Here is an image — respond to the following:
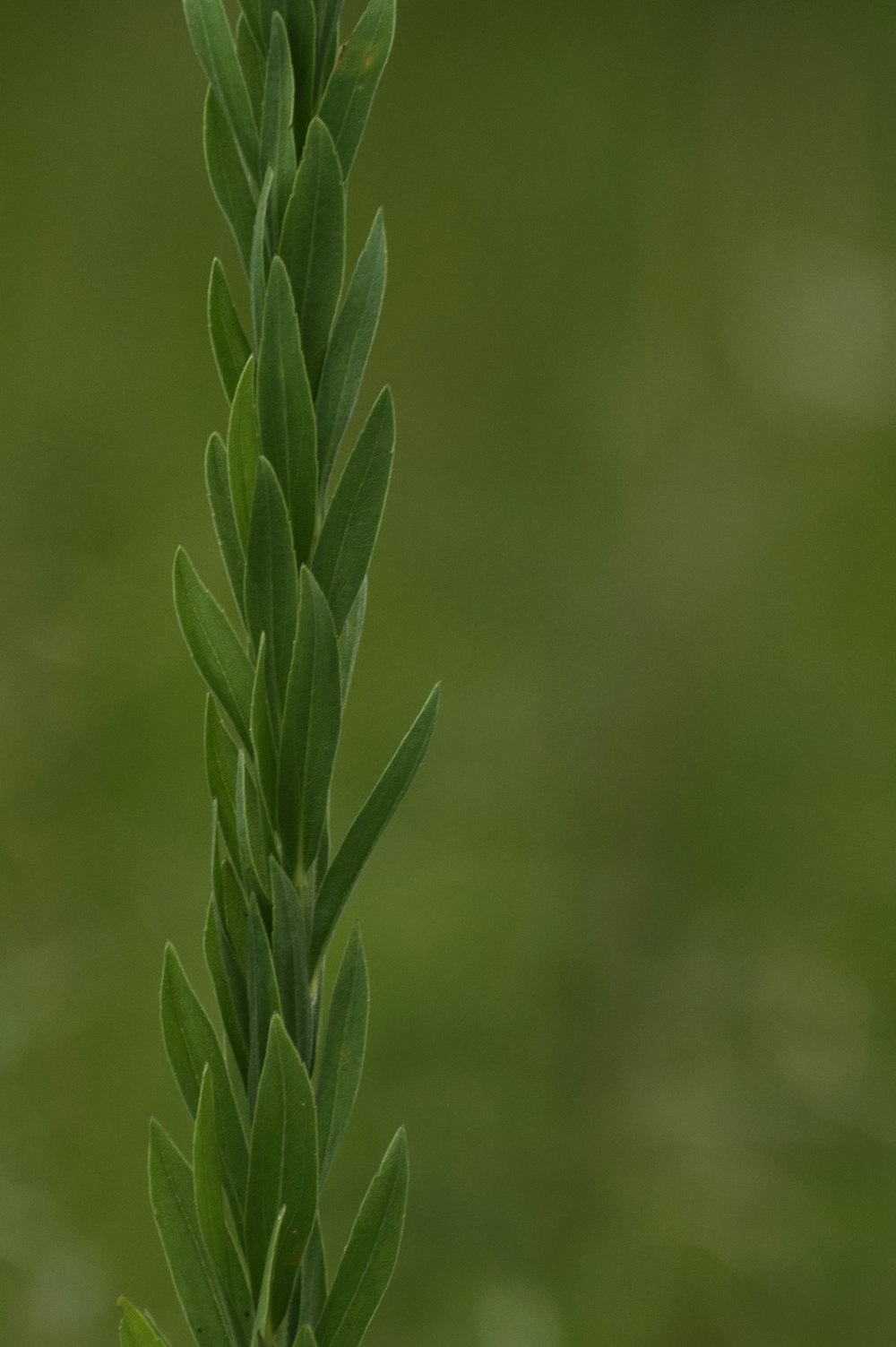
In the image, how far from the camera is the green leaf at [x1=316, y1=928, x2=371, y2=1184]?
0.47 feet

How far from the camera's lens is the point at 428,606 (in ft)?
2.52

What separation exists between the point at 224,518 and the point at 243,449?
0.01 m

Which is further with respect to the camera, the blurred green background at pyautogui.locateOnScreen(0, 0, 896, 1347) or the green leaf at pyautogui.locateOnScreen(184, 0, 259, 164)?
the blurred green background at pyautogui.locateOnScreen(0, 0, 896, 1347)

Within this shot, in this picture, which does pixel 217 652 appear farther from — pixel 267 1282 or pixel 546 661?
pixel 546 661

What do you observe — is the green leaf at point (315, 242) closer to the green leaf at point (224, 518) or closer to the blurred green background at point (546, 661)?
the green leaf at point (224, 518)

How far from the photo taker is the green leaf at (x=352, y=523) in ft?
0.45

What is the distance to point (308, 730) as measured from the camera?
13 centimetres

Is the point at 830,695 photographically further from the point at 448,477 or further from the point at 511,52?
the point at 511,52

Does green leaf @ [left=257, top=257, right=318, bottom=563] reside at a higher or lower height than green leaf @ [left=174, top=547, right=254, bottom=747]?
higher

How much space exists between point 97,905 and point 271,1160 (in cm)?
61

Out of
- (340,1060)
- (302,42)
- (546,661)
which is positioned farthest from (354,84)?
(546,661)

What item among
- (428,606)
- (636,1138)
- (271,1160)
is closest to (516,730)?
(428,606)

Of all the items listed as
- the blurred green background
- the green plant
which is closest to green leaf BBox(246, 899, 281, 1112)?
the green plant

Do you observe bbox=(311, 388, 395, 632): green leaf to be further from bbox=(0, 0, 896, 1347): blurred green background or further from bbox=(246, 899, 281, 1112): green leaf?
bbox=(0, 0, 896, 1347): blurred green background
